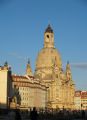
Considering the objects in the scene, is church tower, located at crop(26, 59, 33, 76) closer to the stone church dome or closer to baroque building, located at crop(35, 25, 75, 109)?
baroque building, located at crop(35, 25, 75, 109)

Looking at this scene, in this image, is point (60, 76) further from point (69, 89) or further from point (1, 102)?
point (1, 102)

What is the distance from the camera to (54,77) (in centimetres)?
16225

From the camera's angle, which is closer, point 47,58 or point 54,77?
point 54,77

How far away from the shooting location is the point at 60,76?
165375 millimetres

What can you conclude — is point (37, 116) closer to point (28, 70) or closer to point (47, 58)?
point (47, 58)

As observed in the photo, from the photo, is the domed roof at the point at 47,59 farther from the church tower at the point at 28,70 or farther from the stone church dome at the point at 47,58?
the church tower at the point at 28,70

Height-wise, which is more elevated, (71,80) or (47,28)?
(47,28)

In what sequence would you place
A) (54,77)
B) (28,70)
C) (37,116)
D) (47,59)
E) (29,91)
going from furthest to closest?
(28,70), (47,59), (54,77), (29,91), (37,116)

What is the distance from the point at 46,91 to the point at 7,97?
7198 centimetres

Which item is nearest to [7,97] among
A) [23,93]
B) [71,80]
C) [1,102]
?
[1,102]

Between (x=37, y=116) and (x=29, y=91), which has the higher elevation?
(x=29, y=91)

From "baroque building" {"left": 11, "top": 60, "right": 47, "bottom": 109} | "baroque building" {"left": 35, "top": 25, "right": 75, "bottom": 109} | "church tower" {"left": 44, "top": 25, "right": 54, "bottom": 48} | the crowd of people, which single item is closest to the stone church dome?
"baroque building" {"left": 35, "top": 25, "right": 75, "bottom": 109}

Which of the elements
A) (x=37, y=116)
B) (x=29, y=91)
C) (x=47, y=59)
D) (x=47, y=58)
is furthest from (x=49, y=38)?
(x=37, y=116)

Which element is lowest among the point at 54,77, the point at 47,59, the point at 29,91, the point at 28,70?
the point at 29,91
